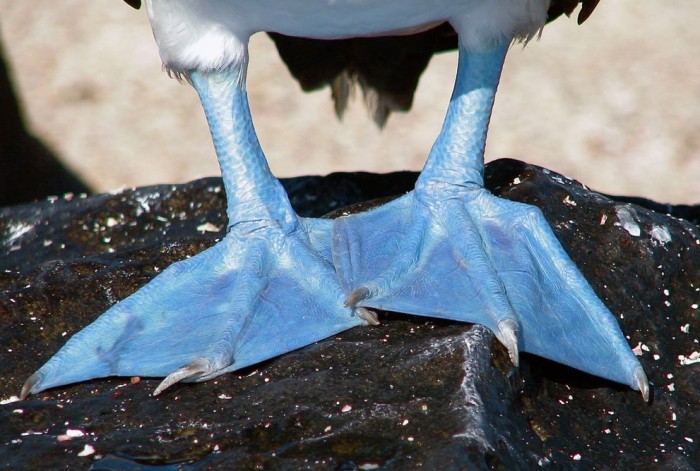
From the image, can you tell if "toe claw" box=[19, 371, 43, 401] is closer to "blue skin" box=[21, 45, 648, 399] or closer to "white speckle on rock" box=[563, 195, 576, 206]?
"blue skin" box=[21, 45, 648, 399]

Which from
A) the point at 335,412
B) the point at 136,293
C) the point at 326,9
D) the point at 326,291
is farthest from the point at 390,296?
the point at 326,9

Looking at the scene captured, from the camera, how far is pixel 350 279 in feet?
5.56

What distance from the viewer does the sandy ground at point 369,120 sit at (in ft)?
13.5

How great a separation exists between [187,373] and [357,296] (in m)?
0.27

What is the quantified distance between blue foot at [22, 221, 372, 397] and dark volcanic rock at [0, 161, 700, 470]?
0.08ft

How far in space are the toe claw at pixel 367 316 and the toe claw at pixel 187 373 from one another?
0.22 m

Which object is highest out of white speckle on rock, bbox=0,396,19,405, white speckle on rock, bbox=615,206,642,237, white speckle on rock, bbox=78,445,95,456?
white speckle on rock, bbox=615,206,642,237

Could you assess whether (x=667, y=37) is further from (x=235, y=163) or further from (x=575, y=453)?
(x=575, y=453)

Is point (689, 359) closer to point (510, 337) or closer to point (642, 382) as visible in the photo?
point (642, 382)

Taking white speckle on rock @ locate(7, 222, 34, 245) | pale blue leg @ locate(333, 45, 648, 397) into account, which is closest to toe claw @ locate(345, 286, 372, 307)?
pale blue leg @ locate(333, 45, 648, 397)

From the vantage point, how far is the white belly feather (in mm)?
1840

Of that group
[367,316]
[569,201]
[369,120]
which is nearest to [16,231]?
[367,316]

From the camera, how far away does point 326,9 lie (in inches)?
70.9

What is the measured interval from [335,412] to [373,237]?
48cm
